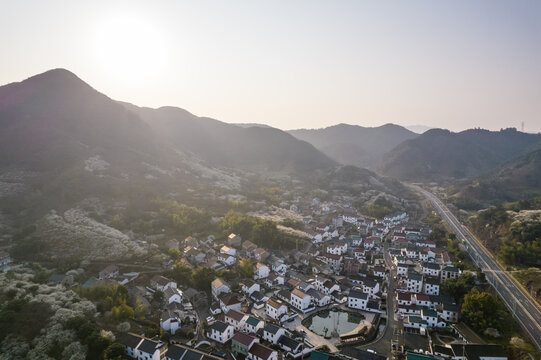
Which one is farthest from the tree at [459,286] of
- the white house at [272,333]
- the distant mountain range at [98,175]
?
the distant mountain range at [98,175]

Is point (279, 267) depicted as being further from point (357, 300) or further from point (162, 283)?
point (162, 283)

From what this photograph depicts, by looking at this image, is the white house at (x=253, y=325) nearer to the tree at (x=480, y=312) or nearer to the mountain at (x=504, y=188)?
the tree at (x=480, y=312)

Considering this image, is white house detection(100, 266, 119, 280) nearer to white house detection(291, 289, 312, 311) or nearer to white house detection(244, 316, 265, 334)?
white house detection(244, 316, 265, 334)

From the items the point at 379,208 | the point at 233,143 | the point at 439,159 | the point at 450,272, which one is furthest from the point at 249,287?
the point at 439,159

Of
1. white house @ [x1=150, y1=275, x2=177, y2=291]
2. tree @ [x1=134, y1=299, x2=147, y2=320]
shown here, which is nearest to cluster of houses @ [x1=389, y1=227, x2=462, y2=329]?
white house @ [x1=150, y1=275, x2=177, y2=291]

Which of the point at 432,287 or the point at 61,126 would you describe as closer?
the point at 432,287
